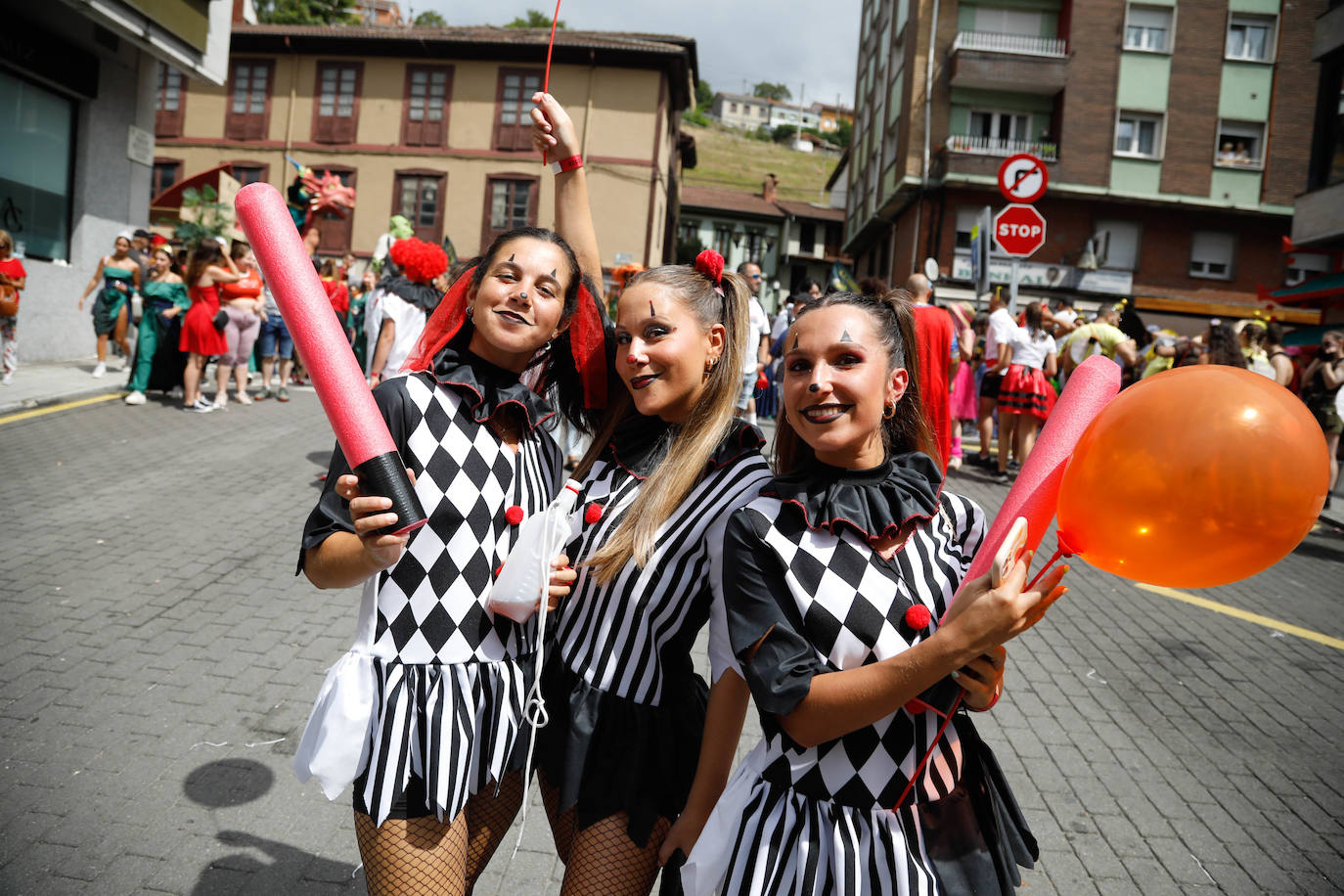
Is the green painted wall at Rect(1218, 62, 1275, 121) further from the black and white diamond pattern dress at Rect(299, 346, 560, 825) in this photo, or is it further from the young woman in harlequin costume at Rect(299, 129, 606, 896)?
the black and white diamond pattern dress at Rect(299, 346, 560, 825)

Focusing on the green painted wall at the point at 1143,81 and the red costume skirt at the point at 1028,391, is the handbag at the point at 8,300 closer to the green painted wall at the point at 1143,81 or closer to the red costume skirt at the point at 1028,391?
the red costume skirt at the point at 1028,391

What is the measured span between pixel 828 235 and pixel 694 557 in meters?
55.1

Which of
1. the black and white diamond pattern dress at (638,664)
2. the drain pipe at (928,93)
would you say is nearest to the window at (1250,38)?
the drain pipe at (928,93)

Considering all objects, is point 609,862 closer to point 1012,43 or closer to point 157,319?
point 157,319

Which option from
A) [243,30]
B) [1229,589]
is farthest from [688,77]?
[1229,589]

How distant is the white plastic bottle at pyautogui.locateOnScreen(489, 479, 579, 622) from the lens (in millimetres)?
1762

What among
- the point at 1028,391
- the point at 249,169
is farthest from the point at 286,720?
the point at 249,169

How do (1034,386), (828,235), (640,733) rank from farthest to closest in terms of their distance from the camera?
(828,235)
(1034,386)
(640,733)

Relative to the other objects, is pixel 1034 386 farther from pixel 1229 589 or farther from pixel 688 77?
pixel 688 77

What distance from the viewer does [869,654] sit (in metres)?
1.53

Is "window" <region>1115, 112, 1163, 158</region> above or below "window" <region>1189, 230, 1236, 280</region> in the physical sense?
above

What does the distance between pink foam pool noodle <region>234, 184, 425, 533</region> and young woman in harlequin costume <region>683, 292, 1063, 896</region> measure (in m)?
0.64

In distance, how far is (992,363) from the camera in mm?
→ 10133

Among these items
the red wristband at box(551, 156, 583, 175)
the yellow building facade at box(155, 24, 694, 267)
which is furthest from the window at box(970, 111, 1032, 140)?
the red wristband at box(551, 156, 583, 175)
